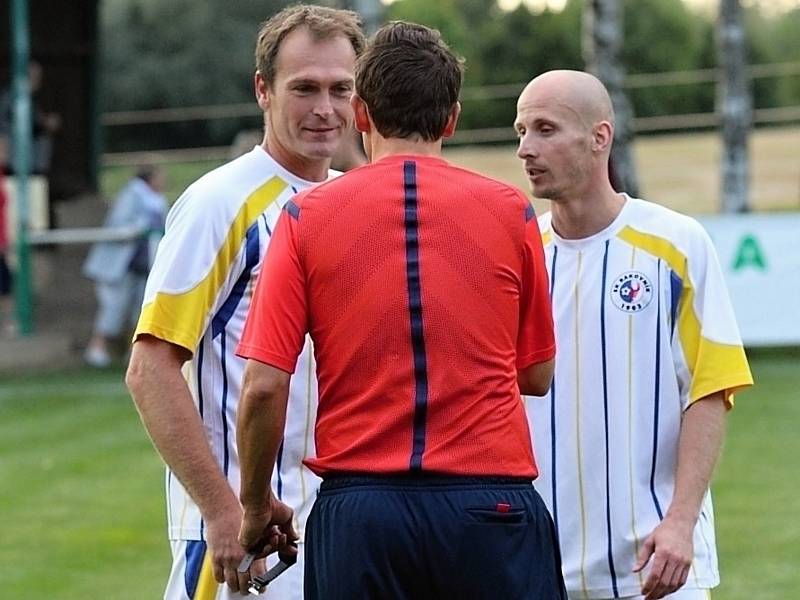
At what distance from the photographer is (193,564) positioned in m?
4.60

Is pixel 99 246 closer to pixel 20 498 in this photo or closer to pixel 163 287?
pixel 20 498

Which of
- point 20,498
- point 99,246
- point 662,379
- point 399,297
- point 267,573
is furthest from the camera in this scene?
point 99,246

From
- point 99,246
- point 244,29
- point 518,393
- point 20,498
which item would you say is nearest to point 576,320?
→ point 518,393

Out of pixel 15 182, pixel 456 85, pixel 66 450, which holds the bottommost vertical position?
pixel 66 450

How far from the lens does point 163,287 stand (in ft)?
14.3

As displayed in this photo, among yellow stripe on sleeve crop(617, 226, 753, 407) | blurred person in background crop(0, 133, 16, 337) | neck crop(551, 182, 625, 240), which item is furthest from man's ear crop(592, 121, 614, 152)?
blurred person in background crop(0, 133, 16, 337)

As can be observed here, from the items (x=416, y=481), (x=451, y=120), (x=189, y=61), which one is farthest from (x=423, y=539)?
(x=189, y=61)

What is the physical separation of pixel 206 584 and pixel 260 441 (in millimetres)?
840

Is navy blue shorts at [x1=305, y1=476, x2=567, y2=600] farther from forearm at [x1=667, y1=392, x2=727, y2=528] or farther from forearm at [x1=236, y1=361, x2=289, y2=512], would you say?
forearm at [x1=667, y1=392, x2=727, y2=528]

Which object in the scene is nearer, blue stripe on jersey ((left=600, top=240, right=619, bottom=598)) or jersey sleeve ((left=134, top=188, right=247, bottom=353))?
jersey sleeve ((left=134, top=188, right=247, bottom=353))

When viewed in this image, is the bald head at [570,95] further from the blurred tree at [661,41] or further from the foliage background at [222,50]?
the blurred tree at [661,41]

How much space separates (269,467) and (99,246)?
52.3 feet

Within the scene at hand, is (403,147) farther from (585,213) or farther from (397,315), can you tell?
(585,213)

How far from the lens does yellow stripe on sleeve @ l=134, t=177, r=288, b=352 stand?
4.32 m
